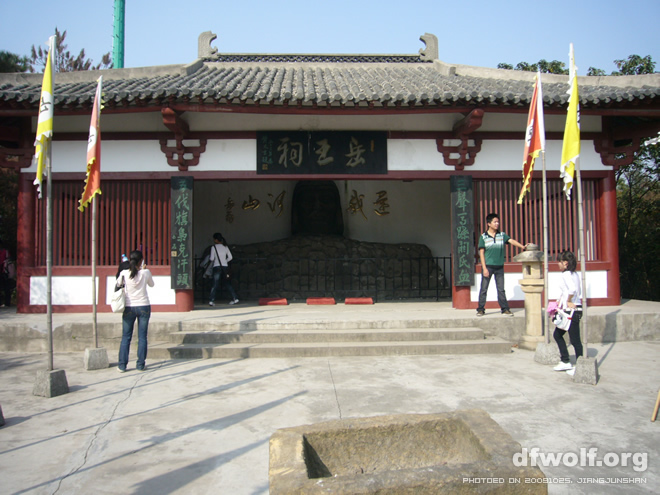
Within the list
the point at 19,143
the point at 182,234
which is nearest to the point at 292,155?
the point at 182,234

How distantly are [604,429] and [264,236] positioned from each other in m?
10.7

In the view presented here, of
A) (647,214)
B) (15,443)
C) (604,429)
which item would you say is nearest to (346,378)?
(604,429)

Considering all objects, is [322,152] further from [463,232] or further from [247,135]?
[463,232]

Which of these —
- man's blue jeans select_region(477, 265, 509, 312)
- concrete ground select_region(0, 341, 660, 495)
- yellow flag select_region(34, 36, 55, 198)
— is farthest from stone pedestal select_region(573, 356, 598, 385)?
yellow flag select_region(34, 36, 55, 198)

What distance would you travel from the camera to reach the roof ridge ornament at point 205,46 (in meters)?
12.2

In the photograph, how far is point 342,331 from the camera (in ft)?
23.7

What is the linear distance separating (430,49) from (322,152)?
5796 millimetres

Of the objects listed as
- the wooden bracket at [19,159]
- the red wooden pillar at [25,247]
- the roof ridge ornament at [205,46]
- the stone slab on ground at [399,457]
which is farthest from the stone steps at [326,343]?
the roof ridge ornament at [205,46]

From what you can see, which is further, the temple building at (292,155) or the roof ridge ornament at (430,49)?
the roof ridge ornament at (430,49)

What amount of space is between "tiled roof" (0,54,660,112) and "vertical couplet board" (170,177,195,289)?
1450mm

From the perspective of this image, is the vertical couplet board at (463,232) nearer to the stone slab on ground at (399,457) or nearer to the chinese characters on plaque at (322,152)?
the chinese characters on plaque at (322,152)

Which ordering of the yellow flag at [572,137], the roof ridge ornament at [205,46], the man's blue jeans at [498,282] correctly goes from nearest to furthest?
the yellow flag at [572,137]
the man's blue jeans at [498,282]
the roof ridge ornament at [205,46]

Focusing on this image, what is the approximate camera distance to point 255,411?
4.47m

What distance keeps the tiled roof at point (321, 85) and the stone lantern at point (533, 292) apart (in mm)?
2629
